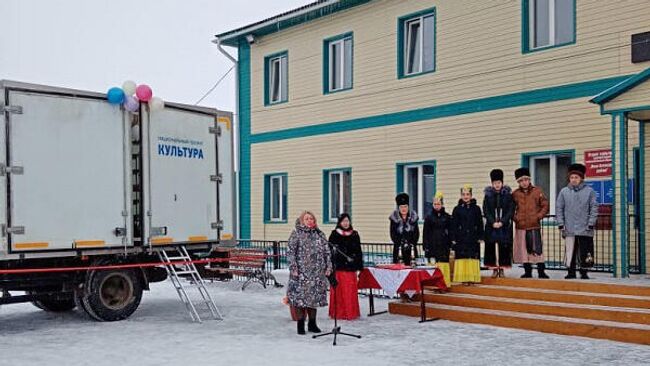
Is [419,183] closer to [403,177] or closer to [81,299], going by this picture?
[403,177]

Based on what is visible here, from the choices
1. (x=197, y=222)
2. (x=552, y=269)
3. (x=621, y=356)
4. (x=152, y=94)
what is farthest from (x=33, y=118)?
(x=552, y=269)

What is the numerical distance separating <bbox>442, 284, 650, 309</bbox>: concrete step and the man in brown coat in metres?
0.54

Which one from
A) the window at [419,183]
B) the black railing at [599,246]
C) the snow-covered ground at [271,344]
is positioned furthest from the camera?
the window at [419,183]

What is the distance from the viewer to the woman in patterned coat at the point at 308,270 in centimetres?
945

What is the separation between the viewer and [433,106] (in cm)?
1546

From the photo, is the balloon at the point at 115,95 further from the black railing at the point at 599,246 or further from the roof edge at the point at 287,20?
the roof edge at the point at 287,20

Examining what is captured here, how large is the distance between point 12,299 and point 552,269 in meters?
8.29

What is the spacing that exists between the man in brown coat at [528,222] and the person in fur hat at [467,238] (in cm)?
58

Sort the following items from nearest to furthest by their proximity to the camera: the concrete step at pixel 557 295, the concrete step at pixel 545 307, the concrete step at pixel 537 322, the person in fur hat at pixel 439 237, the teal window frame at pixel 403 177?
the concrete step at pixel 537 322 → the concrete step at pixel 545 307 → the concrete step at pixel 557 295 → the person in fur hat at pixel 439 237 → the teal window frame at pixel 403 177

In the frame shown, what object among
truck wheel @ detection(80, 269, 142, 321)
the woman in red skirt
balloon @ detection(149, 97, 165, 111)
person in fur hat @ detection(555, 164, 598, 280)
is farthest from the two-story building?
truck wheel @ detection(80, 269, 142, 321)

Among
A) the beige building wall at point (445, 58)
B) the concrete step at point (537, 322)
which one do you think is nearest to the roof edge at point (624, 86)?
the beige building wall at point (445, 58)

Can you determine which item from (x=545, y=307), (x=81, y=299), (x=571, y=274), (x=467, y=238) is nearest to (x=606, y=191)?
(x=571, y=274)

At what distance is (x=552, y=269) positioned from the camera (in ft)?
41.5

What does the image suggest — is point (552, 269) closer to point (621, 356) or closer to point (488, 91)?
point (488, 91)
